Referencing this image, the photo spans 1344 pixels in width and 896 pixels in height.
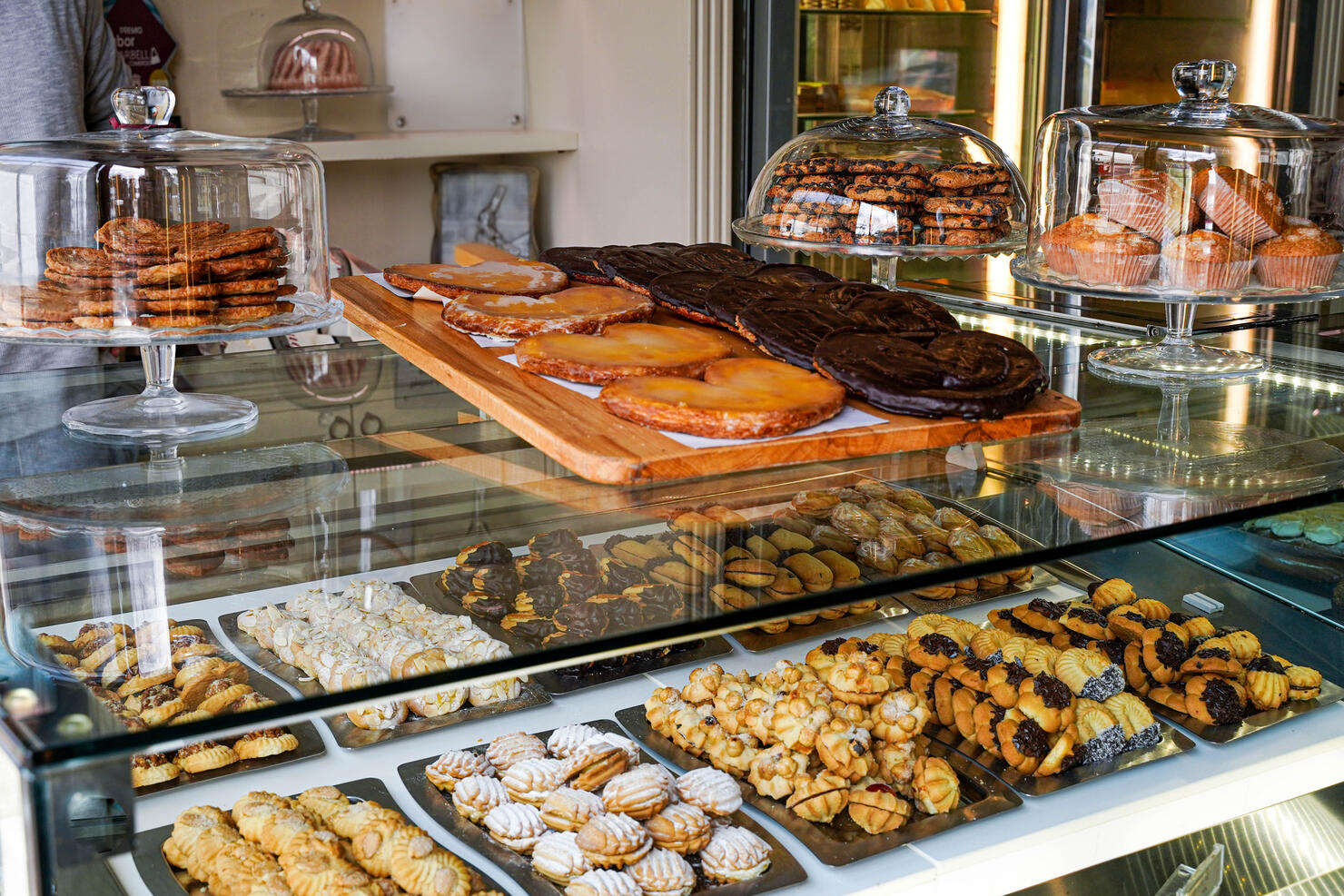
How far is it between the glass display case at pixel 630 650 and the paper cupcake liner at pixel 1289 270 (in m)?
0.09

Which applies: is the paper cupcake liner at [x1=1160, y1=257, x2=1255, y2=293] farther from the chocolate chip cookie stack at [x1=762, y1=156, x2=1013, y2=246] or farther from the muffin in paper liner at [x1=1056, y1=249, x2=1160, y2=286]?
the chocolate chip cookie stack at [x1=762, y1=156, x2=1013, y2=246]

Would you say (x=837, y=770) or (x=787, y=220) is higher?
(x=787, y=220)

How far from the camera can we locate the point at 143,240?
0.91m

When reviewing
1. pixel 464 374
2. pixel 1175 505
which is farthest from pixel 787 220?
pixel 1175 505

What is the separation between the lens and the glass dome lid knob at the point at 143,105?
3.33 feet

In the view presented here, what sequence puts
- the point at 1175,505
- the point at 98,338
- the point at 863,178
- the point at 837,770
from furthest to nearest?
1. the point at 863,178
2. the point at 837,770
3. the point at 98,338
4. the point at 1175,505

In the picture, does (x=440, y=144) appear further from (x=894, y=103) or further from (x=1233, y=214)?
(x=1233, y=214)

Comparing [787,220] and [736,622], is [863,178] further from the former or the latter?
[736,622]

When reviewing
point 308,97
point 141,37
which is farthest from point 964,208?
point 141,37

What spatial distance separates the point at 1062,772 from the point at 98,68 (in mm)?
1878

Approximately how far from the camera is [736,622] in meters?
0.62

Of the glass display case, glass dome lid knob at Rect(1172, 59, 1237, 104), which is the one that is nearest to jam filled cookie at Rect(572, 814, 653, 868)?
the glass display case

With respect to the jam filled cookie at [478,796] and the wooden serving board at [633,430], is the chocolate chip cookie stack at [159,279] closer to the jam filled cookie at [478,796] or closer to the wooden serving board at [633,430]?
the wooden serving board at [633,430]

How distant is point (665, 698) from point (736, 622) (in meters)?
0.47
